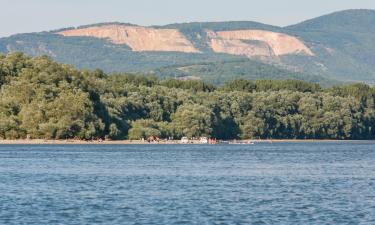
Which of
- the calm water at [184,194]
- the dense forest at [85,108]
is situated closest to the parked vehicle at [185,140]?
the dense forest at [85,108]

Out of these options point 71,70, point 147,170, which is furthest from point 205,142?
point 147,170

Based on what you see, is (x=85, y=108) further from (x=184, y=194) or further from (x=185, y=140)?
(x=184, y=194)

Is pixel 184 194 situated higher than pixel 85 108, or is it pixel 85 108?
pixel 184 194

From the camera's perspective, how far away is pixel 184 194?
6166cm

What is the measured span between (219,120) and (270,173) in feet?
362

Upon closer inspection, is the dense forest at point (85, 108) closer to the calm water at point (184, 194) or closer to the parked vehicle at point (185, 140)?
the parked vehicle at point (185, 140)

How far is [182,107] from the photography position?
616 feet

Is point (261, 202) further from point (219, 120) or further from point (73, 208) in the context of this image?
point (219, 120)

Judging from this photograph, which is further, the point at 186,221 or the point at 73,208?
the point at 73,208

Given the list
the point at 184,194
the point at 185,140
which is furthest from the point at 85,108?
the point at 184,194

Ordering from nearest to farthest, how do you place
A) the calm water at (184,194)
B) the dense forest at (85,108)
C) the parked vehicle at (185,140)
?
the calm water at (184,194) → the dense forest at (85,108) → the parked vehicle at (185,140)

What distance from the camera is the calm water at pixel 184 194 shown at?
49719 millimetres

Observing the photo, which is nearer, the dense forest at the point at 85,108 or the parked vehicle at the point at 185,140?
the dense forest at the point at 85,108

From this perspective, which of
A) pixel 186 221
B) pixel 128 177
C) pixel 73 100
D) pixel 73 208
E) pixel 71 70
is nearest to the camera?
pixel 186 221
